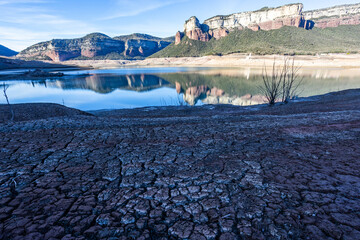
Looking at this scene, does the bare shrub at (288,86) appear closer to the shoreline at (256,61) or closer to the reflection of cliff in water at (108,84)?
the shoreline at (256,61)

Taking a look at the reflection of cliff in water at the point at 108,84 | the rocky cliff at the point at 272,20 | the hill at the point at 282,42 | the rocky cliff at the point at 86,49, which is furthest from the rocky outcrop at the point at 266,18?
the reflection of cliff in water at the point at 108,84

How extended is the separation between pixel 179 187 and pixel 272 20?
14249 centimetres

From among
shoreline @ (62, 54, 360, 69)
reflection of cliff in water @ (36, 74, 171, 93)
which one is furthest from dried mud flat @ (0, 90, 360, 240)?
shoreline @ (62, 54, 360, 69)

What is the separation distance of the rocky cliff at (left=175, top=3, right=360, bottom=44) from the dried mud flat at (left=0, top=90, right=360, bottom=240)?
427 ft

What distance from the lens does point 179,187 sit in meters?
2.65

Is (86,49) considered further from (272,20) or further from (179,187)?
(179,187)

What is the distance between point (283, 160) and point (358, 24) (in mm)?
159638

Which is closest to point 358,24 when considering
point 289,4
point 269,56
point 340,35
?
point 340,35

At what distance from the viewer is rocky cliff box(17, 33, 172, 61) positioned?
13438 cm

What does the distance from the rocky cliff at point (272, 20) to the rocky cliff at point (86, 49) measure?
2099 inches

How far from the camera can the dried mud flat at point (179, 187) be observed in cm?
192

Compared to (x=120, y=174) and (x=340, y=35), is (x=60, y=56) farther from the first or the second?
(x=340, y=35)

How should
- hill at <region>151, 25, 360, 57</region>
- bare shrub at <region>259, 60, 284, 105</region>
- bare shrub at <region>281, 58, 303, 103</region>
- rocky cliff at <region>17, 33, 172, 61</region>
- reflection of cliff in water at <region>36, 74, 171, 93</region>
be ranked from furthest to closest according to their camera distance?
1. rocky cliff at <region>17, 33, 172, 61</region>
2. hill at <region>151, 25, 360, 57</region>
3. reflection of cliff in water at <region>36, 74, 171, 93</region>
4. bare shrub at <region>281, 58, 303, 103</region>
5. bare shrub at <region>259, 60, 284, 105</region>

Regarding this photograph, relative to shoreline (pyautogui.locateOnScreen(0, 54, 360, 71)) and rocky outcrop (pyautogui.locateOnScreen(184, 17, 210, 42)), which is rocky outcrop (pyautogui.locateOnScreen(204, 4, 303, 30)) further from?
shoreline (pyautogui.locateOnScreen(0, 54, 360, 71))
